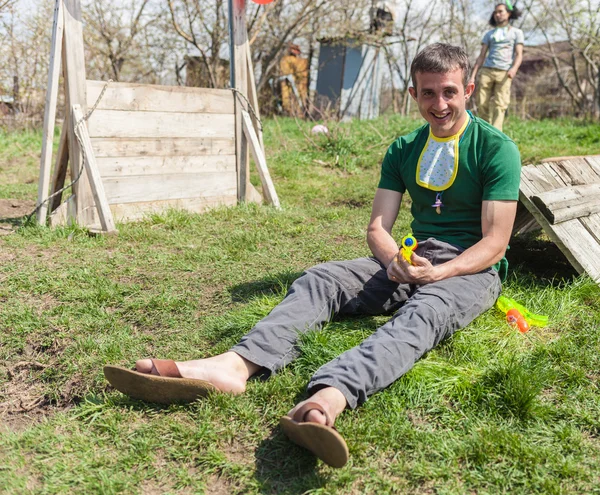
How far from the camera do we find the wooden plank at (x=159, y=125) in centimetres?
533

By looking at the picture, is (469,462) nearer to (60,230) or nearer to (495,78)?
(60,230)

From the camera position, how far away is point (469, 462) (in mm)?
2020

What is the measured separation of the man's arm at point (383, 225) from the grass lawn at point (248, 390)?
371 mm

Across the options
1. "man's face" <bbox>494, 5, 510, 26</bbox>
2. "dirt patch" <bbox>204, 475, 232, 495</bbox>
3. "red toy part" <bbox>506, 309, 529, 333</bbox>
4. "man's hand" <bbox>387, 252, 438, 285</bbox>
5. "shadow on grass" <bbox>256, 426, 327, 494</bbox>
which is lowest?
"dirt patch" <bbox>204, 475, 232, 495</bbox>

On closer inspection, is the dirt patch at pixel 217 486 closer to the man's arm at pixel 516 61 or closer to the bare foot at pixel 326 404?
the bare foot at pixel 326 404

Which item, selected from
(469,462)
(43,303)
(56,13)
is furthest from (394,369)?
(56,13)

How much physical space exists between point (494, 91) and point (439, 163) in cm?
591

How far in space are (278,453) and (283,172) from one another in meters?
6.01

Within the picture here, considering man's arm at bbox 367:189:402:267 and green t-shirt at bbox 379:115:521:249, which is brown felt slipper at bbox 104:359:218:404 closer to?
man's arm at bbox 367:189:402:267

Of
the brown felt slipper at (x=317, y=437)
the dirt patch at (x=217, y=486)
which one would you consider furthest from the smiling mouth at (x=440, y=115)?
the dirt patch at (x=217, y=486)

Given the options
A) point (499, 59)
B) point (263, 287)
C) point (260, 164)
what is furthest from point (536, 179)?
point (499, 59)

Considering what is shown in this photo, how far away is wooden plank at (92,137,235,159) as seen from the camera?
5363 mm

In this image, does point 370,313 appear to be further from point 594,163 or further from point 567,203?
point 594,163

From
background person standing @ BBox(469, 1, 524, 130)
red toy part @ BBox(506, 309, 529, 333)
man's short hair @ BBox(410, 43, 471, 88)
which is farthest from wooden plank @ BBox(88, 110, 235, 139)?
red toy part @ BBox(506, 309, 529, 333)
